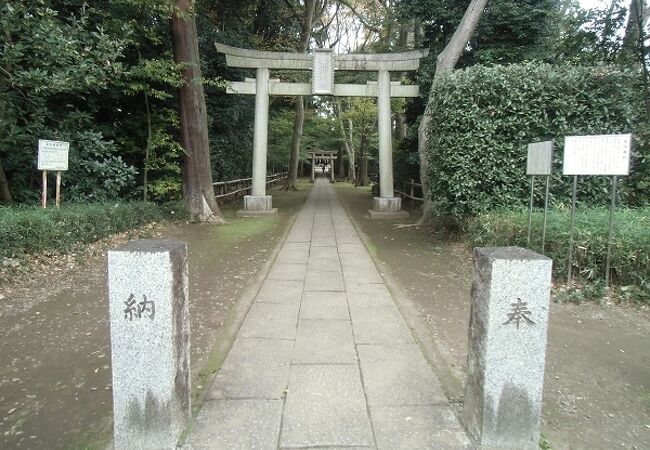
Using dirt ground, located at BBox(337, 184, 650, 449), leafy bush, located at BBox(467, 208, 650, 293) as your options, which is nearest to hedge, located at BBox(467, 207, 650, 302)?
leafy bush, located at BBox(467, 208, 650, 293)

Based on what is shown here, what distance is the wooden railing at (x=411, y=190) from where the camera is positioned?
42.5ft

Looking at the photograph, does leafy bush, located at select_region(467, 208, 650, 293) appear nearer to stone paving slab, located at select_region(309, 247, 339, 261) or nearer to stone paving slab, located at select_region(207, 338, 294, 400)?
stone paving slab, located at select_region(309, 247, 339, 261)

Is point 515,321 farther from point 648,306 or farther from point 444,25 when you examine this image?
point 444,25

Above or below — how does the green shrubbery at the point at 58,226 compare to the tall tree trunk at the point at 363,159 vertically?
below

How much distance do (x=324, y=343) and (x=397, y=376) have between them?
0.75 metres

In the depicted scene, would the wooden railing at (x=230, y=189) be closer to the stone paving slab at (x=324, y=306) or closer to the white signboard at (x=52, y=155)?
the white signboard at (x=52, y=155)

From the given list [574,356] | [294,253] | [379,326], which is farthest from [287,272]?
[574,356]

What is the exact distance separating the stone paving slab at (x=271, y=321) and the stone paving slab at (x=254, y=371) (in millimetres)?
119

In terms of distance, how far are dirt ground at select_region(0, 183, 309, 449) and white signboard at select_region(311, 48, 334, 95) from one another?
6.50m

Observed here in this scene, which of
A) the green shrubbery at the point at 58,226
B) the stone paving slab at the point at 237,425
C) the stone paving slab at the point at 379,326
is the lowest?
the stone paving slab at the point at 237,425

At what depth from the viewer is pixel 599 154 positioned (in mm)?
4625

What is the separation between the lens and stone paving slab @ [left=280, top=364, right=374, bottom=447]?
229cm

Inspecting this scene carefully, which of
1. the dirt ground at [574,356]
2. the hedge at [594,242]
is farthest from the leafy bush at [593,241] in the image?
the dirt ground at [574,356]

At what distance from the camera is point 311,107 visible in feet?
105
